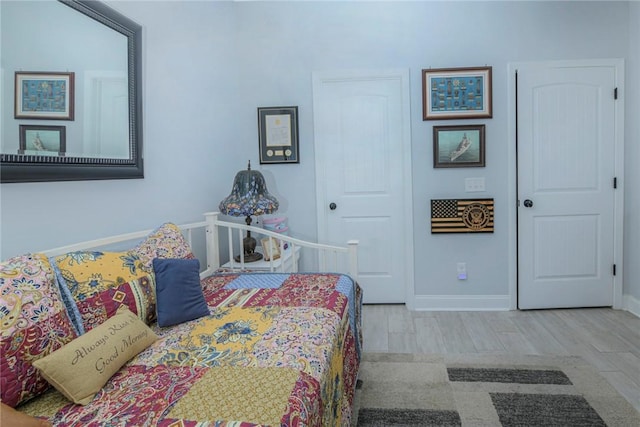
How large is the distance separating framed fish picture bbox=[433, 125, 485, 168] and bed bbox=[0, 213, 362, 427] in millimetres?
1632

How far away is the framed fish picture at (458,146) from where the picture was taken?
307 centimetres

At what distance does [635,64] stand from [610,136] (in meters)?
0.53

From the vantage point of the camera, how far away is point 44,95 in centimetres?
144

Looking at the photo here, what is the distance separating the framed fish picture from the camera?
3074 mm

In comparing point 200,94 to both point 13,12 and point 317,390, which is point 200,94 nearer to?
point 13,12

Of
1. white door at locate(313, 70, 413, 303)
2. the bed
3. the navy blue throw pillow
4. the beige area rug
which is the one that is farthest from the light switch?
the navy blue throw pillow

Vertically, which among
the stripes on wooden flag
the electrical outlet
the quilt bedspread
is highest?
the stripes on wooden flag

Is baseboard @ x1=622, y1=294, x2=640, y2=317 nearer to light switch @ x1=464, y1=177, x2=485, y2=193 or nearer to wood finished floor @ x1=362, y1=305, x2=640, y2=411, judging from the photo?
wood finished floor @ x1=362, y1=305, x2=640, y2=411

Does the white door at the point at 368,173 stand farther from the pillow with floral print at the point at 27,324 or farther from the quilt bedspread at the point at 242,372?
the pillow with floral print at the point at 27,324

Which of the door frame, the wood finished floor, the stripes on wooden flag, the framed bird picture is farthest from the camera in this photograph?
the stripes on wooden flag

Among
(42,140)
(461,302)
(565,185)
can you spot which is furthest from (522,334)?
(42,140)

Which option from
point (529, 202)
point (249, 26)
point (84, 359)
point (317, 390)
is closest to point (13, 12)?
point (84, 359)

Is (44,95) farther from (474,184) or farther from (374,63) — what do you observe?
(474,184)

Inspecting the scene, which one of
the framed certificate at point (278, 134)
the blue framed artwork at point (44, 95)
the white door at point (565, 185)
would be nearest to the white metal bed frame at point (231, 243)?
the blue framed artwork at point (44, 95)
